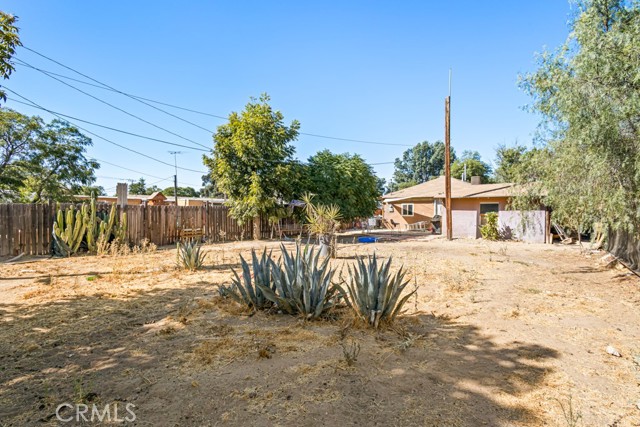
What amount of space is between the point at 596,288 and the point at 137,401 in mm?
8467

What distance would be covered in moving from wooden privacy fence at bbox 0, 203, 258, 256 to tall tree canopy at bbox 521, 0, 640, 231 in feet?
44.6

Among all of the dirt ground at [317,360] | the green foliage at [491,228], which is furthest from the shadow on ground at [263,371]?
the green foliage at [491,228]

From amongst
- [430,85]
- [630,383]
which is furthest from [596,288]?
[430,85]

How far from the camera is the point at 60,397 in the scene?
104 inches

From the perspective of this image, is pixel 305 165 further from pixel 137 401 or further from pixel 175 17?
pixel 137 401

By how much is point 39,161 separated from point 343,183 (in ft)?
59.2

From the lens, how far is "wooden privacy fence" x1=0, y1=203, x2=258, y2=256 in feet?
34.5

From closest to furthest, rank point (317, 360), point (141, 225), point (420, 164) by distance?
1. point (317, 360)
2. point (141, 225)
3. point (420, 164)

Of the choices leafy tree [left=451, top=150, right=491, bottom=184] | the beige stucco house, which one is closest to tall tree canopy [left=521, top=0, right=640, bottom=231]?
the beige stucco house

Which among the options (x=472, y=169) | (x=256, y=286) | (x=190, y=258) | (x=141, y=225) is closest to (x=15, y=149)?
(x=141, y=225)

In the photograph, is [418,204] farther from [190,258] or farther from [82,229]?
[82,229]

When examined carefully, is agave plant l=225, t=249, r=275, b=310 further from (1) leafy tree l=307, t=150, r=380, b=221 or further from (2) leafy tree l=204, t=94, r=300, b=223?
(1) leafy tree l=307, t=150, r=380, b=221

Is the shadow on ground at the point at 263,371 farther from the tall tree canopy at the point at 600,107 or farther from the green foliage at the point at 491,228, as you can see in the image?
the green foliage at the point at 491,228

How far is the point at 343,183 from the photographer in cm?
1916
